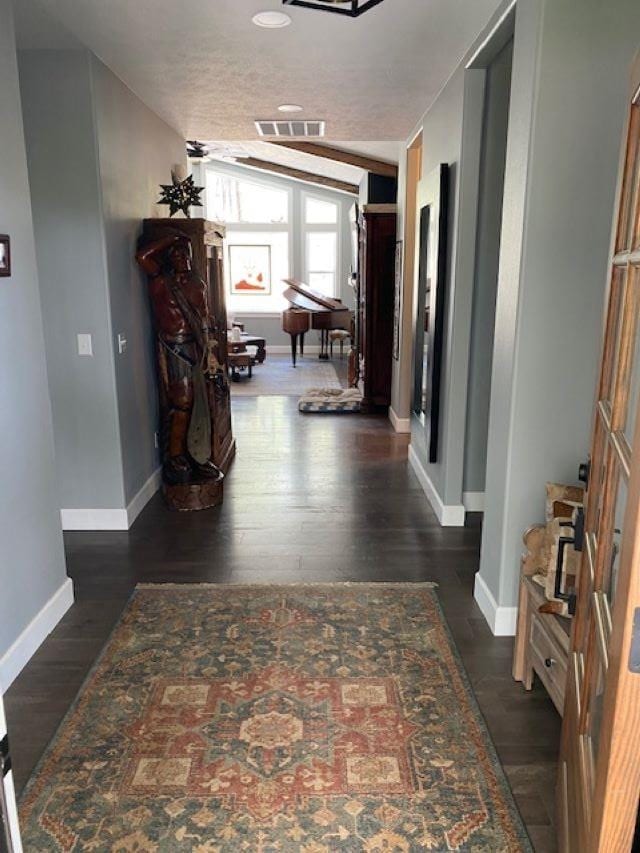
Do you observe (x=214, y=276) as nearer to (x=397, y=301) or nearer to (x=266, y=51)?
(x=266, y=51)

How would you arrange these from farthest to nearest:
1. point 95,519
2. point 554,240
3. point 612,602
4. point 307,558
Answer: point 95,519, point 307,558, point 554,240, point 612,602

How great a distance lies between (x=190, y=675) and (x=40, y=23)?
9.85 feet

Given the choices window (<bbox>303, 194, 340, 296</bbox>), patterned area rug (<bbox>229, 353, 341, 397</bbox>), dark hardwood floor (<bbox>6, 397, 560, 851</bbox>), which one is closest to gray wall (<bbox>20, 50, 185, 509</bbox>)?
dark hardwood floor (<bbox>6, 397, 560, 851</bbox>)

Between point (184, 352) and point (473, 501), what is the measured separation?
2.09 metres

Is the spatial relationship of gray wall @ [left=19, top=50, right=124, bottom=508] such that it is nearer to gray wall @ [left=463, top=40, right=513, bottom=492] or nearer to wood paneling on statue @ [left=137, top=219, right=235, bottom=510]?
wood paneling on statue @ [left=137, top=219, right=235, bottom=510]

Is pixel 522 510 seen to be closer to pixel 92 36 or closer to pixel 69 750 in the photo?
pixel 69 750

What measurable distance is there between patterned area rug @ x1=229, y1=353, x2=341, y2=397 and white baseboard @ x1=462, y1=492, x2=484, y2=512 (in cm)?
441

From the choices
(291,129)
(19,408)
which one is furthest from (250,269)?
(19,408)

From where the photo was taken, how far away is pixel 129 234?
13.7ft

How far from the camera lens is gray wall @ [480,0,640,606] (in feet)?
7.59

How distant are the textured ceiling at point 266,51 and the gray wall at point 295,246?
7.44 meters

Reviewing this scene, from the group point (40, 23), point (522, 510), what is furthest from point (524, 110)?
point (40, 23)

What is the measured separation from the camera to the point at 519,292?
2.51 metres

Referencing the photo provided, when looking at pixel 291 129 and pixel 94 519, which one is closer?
pixel 94 519
